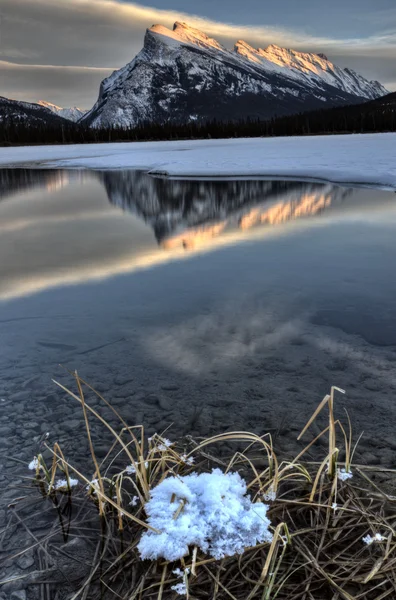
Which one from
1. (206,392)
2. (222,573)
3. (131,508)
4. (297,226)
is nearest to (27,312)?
(206,392)

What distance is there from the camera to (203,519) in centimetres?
196

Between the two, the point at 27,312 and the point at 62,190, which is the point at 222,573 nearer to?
the point at 27,312

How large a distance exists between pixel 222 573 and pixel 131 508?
60cm

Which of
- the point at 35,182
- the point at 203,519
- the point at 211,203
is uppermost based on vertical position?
the point at 35,182

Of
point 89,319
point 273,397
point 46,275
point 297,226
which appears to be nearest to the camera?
point 273,397

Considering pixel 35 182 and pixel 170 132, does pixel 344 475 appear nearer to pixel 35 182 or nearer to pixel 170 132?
pixel 35 182

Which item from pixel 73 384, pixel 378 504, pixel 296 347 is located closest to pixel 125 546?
pixel 378 504

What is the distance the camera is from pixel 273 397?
3.28 metres

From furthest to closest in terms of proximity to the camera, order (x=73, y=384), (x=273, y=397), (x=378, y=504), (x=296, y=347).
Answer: (x=296, y=347)
(x=73, y=384)
(x=273, y=397)
(x=378, y=504)

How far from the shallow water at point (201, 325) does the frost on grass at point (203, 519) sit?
73cm

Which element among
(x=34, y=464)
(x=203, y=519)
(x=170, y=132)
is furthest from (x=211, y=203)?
(x=170, y=132)

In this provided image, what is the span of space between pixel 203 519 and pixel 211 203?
40.0 feet

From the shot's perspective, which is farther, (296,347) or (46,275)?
(46,275)

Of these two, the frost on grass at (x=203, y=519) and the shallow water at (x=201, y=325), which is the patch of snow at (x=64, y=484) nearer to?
the shallow water at (x=201, y=325)
